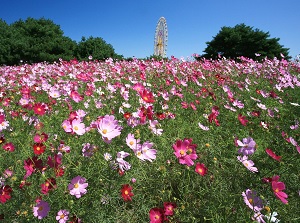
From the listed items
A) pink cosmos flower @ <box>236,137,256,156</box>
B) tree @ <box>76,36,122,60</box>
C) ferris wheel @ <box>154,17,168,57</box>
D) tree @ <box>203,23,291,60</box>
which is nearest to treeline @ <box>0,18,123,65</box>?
tree @ <box>76,36,122,60</box>

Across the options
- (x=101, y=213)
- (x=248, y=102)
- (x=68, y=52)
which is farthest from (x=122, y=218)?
(x=68, y=52)

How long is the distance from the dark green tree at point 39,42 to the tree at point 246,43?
12431 mm

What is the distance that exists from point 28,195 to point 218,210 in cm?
117

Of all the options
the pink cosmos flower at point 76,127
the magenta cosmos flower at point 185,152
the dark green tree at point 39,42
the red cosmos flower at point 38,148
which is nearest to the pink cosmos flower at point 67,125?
the pink cosmos flower at point 76,127

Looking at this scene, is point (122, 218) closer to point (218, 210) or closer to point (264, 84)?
point (218, 210)

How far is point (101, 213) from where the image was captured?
60.0 inches

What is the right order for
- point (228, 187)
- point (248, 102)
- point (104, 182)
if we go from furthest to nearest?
point (248, 102) < point (228, 187) < point (104, 182)

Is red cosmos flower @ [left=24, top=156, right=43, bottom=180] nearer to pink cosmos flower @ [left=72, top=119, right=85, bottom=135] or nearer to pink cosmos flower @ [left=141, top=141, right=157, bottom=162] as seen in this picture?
pink cosmos flower @ [left=72, top=119, right=85, bottom=135]

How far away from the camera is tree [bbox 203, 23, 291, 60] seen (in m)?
21.8

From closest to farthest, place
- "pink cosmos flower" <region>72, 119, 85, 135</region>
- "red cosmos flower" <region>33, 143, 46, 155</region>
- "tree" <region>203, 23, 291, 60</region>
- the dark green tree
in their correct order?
"red cosmos flower" <region>33, 143, 46, 155</region>
"pink cosmos flower" <region>72, 119, 85, 135</region>
the dark green tree
"tree" <region>203, 23, 291, 60</region>

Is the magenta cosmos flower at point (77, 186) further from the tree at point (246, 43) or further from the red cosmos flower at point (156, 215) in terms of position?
the tree at point (246, 43)

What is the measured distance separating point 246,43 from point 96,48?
13.1m

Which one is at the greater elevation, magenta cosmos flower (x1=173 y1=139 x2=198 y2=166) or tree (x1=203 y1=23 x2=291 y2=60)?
tree (x1=203 y1=23 x2=291 y2=60)

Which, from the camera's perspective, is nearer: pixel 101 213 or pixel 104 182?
pixel 101 213
